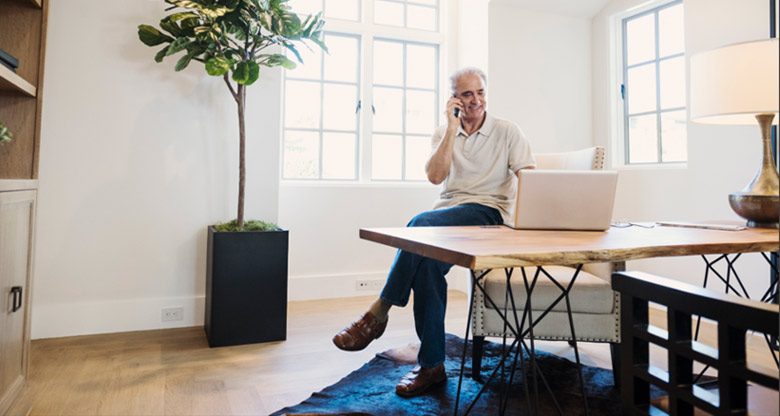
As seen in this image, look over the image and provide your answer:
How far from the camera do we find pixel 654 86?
341 cm

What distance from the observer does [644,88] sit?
11.5 ft

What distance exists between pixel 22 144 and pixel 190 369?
3.68ft

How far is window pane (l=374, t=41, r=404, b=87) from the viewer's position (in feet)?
12.6

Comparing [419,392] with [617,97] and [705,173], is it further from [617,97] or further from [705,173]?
[617,97]

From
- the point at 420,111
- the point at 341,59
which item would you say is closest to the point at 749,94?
the point at 420,111

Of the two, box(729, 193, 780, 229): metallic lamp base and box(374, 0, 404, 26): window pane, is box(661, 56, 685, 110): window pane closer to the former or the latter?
box(729, 193, 780, 229): metallic lamp base

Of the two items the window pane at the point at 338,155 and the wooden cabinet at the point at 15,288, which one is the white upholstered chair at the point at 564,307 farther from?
the window pane at the point at 338,155

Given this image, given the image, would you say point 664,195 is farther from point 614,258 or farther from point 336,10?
point 336,10

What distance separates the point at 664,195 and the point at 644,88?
Answer: 2.91 ft

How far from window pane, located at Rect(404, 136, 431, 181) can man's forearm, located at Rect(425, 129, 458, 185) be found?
1733 millimetres

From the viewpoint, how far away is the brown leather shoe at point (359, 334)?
184cm

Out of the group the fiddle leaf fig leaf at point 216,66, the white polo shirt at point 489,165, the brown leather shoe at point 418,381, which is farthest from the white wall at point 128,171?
the brown leather shoe at point 418,381

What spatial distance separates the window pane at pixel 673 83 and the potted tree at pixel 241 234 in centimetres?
249

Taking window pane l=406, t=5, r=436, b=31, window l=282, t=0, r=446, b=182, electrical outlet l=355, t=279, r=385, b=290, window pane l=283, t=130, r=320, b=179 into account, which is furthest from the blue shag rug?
window pane l=406, t=5, r=436, b=31
